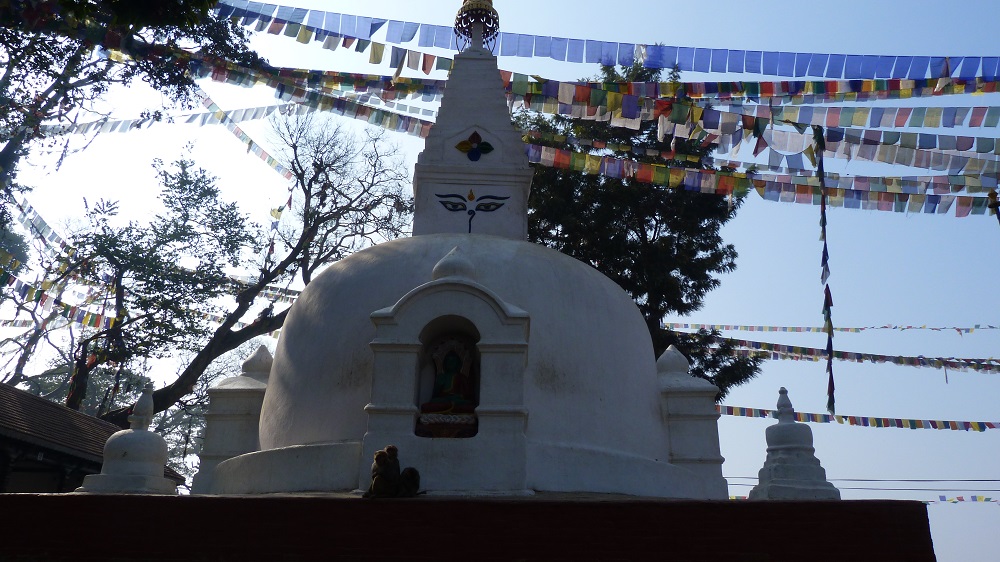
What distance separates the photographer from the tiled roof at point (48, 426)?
39.1ft

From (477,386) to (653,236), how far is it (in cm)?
1006

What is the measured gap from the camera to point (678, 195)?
17.5 m

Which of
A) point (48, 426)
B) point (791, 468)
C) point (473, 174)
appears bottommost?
point (791, 468)

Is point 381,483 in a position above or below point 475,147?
below

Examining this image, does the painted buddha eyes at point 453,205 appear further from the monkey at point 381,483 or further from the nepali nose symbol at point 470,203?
the monkey at point 381,483

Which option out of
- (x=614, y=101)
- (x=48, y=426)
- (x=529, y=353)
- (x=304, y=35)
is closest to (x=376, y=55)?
(x=304, y=35)

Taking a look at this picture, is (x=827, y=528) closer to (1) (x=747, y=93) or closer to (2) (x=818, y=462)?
(2) (x=818, y=462)

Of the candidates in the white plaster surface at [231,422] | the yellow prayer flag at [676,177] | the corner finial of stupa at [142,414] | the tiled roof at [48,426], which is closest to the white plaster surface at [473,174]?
the yellow prayer flag at [676,177]

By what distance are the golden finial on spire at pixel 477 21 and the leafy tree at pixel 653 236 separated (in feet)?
14.6

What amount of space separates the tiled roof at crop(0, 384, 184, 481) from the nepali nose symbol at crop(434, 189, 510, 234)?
6118mm

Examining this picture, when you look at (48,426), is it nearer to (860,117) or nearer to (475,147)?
(475,147)

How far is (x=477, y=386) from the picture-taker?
8320 millimetres

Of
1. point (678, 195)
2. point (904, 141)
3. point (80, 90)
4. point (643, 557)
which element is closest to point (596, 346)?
point (643, 557)

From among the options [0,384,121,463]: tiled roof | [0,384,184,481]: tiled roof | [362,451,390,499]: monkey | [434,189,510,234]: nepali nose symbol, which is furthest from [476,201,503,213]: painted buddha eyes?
[0,384,121,463]: tiled roof
